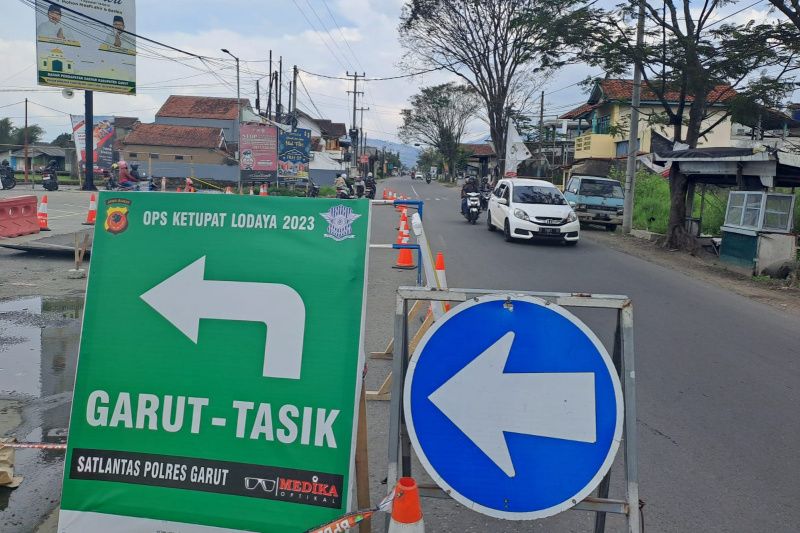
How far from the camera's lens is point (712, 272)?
49.5 ft

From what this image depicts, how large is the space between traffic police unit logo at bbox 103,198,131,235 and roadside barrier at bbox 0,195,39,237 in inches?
567

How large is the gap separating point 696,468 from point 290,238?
10.5 ft

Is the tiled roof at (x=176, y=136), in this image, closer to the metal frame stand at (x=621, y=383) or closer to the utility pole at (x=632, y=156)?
the utility pole at (x=632, y=156)

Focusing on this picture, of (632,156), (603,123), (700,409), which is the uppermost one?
(603,123)

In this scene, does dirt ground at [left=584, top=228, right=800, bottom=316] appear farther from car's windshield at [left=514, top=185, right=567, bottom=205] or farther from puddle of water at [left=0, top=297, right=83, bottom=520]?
puddle of water at [left=0, top=297, right=83, bottom=520]

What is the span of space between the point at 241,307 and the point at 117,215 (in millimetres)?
778

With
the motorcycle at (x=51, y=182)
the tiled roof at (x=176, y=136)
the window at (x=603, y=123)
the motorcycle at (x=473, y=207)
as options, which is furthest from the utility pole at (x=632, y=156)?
the tiled roof at (x=176, y=136)

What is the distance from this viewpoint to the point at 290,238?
3182 mm

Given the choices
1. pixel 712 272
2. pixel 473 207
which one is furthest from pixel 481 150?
pixel 712 272

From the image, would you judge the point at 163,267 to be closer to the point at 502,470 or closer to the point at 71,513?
the point at 71,513

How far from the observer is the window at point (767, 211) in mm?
14297

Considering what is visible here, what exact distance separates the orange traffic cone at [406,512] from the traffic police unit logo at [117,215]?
1.76 m

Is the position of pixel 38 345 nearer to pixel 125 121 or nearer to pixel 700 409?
pixel 700 409

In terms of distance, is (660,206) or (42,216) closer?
(42,216)
